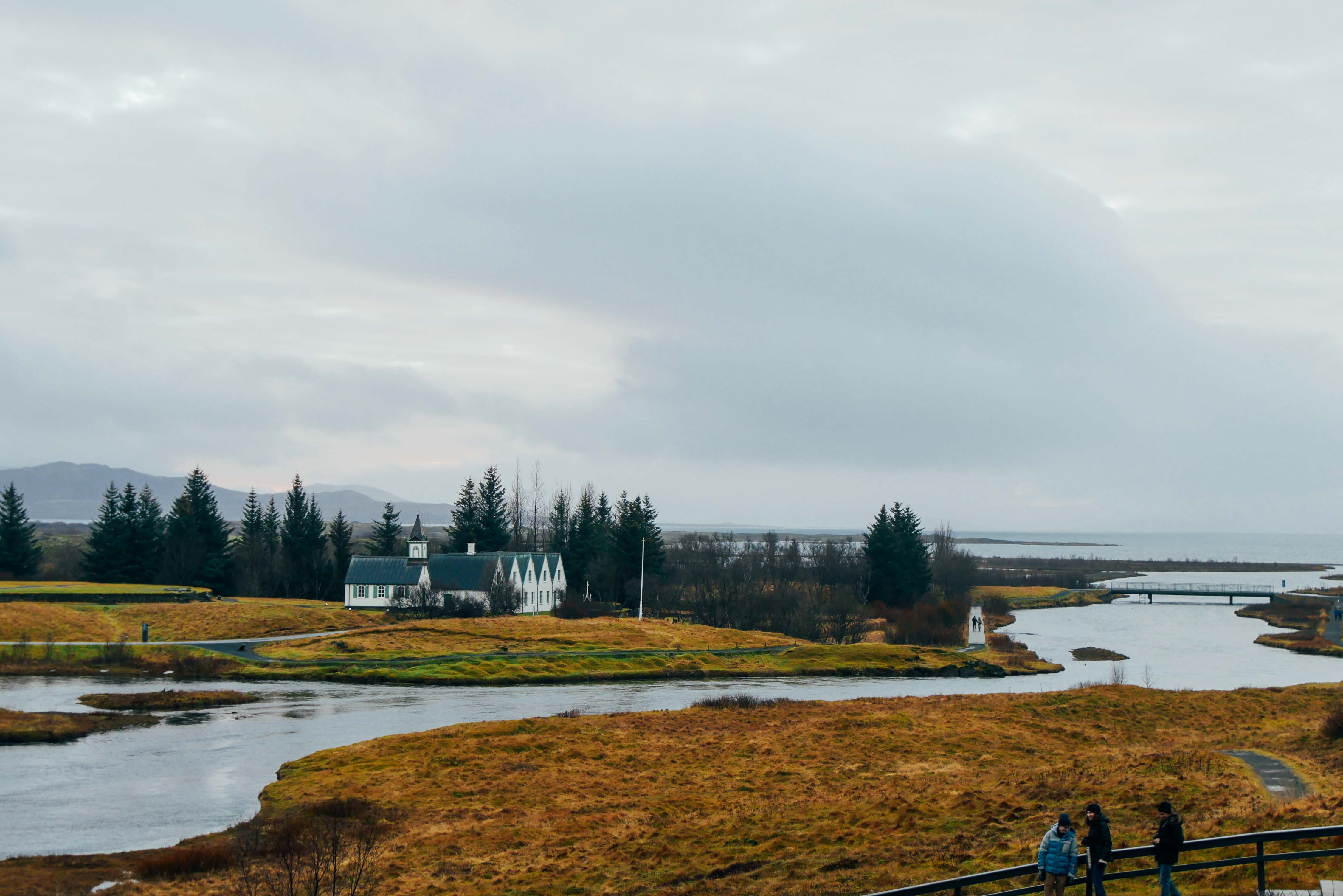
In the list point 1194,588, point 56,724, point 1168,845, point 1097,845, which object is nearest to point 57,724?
point 56,724

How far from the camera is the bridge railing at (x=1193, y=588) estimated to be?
509ft

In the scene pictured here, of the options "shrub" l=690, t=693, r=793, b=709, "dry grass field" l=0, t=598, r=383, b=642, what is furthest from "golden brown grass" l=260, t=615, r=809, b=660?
"shrub" l=690, t=693, r=793, b=709

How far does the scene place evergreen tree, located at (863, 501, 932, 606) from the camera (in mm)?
121875

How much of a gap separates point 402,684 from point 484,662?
8139 mm

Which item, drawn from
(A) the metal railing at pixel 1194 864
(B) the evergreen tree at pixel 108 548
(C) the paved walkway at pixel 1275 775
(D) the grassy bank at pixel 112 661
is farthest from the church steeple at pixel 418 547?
(A) the metal railing at pixel 1194 864

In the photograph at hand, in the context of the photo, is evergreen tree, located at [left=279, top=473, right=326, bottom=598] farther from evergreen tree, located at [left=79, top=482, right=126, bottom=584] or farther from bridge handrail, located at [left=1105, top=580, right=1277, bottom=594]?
bridge handrail, located at [left=1105, top=580, right=1277, bottom=594]

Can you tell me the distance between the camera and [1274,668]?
76.8 metres

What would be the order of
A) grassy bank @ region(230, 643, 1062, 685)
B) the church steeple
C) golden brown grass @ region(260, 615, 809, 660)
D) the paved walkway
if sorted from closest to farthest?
the paved walkway < grassy bank @ region(230, 643, 1062, 685) < golden brown grass @ region(260, 615, 809, 660) < the church steeple

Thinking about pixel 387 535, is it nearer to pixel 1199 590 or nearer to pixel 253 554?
pixel 253 554

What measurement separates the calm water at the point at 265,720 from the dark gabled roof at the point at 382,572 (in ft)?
122

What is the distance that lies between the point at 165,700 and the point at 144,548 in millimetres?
63942

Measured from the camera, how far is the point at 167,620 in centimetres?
7694

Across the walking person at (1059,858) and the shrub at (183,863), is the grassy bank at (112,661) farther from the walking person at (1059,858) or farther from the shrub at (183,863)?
the walking person at (1059,858)

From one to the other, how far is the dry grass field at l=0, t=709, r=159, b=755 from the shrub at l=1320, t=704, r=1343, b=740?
46.0 meters
